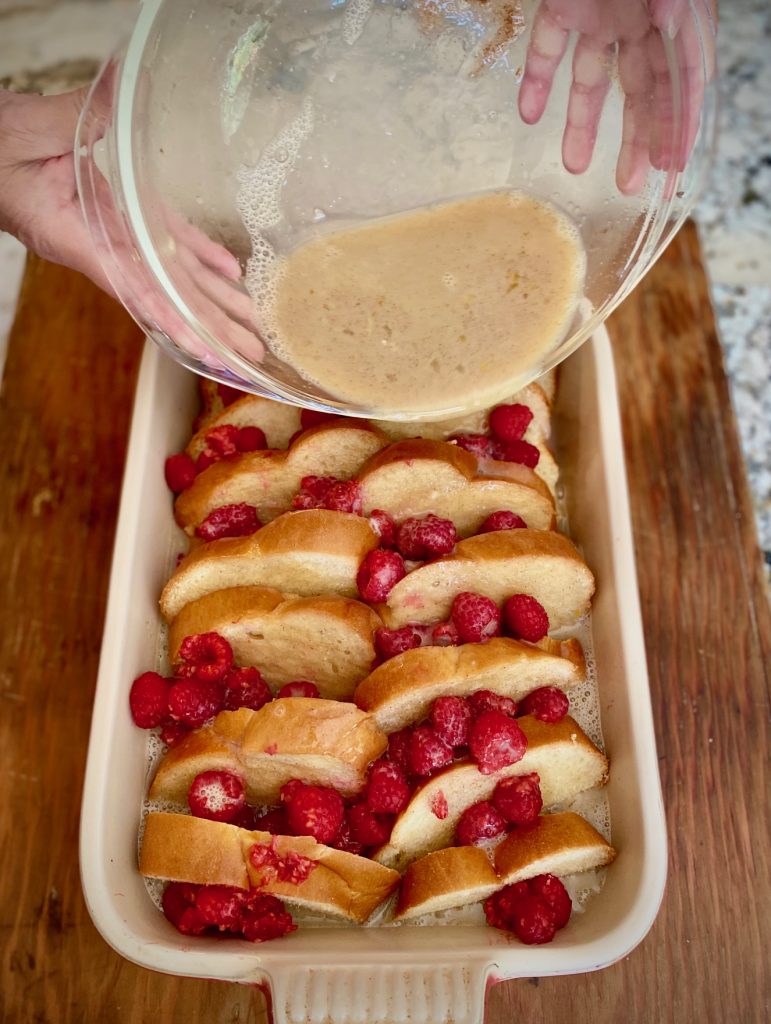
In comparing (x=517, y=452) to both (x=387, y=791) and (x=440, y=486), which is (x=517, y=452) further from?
(x=387, y=791)

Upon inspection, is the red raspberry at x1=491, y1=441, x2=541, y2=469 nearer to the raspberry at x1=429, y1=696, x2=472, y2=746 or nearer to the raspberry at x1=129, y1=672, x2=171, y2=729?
the raspberry at x1=429, y1=696, x2=472, y2=746

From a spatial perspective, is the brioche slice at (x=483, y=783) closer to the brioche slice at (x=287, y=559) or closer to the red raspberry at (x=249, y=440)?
the brioche slice at (x=287, y=559)

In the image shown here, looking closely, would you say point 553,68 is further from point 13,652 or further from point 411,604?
point 13,652

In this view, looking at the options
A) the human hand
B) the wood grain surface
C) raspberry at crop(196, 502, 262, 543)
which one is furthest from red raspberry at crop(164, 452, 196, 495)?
the human hand

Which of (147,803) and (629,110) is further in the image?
(147,803)

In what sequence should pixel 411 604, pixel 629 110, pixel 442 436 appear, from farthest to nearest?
pixel 442 436
pixel 411 604
pixel 629 110

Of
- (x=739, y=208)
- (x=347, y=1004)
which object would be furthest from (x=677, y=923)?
(x=739, y=208)

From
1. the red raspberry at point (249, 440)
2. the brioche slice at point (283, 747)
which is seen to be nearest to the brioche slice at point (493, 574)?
the brioche slice at point (283, 747)
